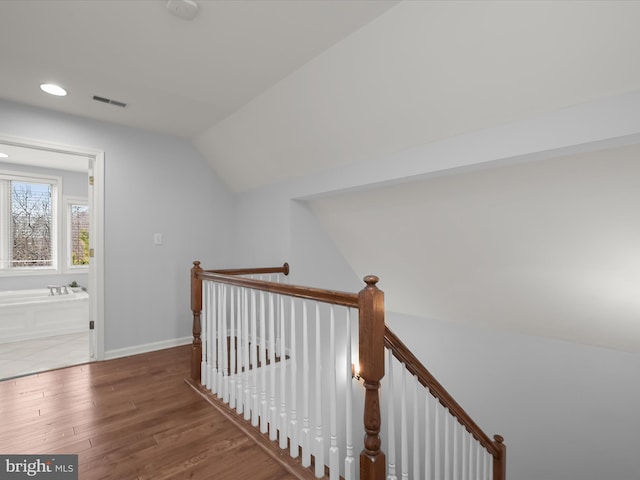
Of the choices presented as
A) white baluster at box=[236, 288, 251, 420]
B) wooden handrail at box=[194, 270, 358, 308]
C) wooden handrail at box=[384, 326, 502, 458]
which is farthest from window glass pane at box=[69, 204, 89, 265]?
wooden handrail at box=[384, 326, 502, 458]

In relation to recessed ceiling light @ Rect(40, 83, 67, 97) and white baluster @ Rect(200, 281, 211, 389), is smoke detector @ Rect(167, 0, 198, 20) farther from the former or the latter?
white baluster @ Rect(200, 281, 211, 389)

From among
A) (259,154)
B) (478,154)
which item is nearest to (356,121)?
(478,154)

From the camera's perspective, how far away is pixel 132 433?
2047 millimetres

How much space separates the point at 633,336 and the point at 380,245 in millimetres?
2170

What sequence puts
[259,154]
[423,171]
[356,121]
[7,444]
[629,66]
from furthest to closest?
[259,154], [356,121], [423,171], [7,444], [629,66]

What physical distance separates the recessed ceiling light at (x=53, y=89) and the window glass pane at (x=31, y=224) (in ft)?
10.3

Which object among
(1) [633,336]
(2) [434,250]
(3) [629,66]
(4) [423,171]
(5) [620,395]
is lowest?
(5) [620,395]

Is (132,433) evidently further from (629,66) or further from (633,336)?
(633,336)

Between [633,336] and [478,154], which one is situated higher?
[478,154]

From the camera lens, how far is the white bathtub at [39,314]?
4.04 metres

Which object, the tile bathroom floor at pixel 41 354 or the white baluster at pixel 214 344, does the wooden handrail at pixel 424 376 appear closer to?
the white baluster at pixel 214 344

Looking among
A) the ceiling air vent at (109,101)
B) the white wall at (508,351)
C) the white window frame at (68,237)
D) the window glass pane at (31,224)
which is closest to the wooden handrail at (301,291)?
the white wall at (508,351)

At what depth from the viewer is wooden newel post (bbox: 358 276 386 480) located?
1365 millimetres

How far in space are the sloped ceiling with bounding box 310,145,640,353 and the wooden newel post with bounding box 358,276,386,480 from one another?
1.53 m
